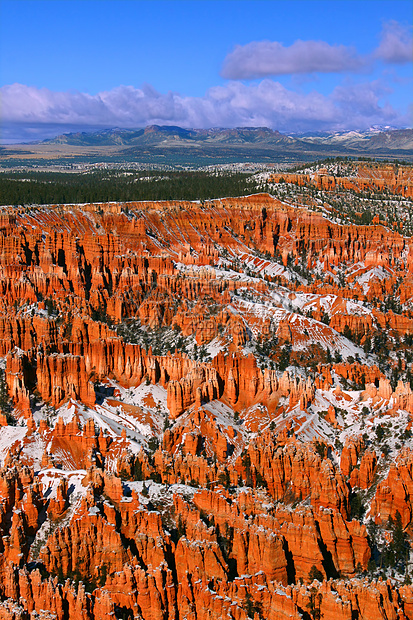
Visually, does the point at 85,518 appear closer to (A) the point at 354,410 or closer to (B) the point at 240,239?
(A) the point at 354,410

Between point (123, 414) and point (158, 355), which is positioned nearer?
point (123, 414)

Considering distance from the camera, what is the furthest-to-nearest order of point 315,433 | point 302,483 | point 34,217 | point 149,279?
point 34,217 → point 149,279 → point 315,433 → point 302,483

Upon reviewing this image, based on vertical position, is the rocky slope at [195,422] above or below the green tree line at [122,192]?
below

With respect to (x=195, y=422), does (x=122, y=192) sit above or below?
above

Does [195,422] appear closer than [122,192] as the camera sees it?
Yes

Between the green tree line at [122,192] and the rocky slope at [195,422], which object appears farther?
the green tree line at [122,192]

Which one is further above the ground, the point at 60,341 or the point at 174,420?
the point at 60,341

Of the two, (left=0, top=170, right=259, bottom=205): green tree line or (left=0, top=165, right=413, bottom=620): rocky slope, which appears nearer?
(left=0, top=165, right=413, bottom=620): rocky slope

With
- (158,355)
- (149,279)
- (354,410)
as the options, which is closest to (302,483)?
(354,410)
